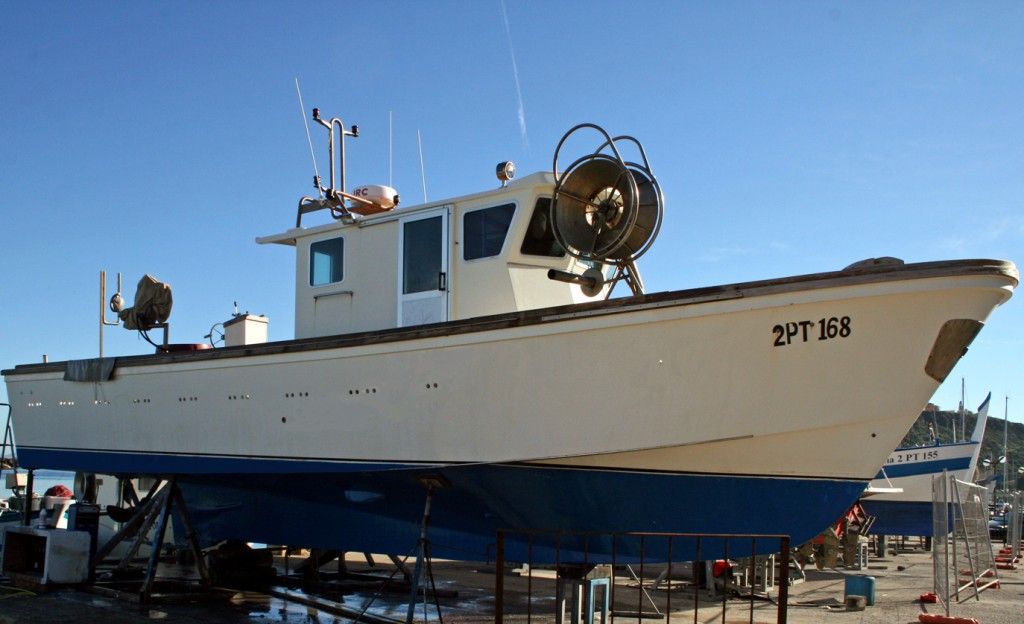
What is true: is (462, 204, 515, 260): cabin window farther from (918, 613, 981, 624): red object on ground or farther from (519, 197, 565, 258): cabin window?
(918, 613, 981, 624): red object on ground

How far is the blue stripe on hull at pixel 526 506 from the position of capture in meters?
6.61

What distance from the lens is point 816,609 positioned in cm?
1090

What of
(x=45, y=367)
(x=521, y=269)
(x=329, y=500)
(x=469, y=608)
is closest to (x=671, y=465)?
(x=521, y=269)

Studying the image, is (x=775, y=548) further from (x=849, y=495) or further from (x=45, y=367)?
(x=45, y=367)

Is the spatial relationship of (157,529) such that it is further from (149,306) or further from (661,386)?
(661,386)

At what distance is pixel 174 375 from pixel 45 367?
8.47 ft

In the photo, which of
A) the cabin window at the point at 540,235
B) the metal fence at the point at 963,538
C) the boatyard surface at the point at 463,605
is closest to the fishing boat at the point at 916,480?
the metal fence at the point at 963,538

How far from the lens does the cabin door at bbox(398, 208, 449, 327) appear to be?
816 cm

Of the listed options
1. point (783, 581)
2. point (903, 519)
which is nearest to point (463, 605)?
point (783, 581)

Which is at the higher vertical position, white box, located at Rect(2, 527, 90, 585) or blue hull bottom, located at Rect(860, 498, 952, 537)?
white box, located at Rect(2, 527, 90, 585)

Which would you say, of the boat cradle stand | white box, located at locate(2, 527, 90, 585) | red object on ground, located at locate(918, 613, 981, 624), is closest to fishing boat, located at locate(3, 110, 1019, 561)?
the boat cradle stand

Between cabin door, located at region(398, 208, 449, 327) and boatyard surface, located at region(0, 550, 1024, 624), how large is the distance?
114 inches

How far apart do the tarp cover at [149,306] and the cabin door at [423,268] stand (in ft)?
11.8

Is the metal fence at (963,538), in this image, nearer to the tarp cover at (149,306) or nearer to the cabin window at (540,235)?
the cabin window at (540,235)
